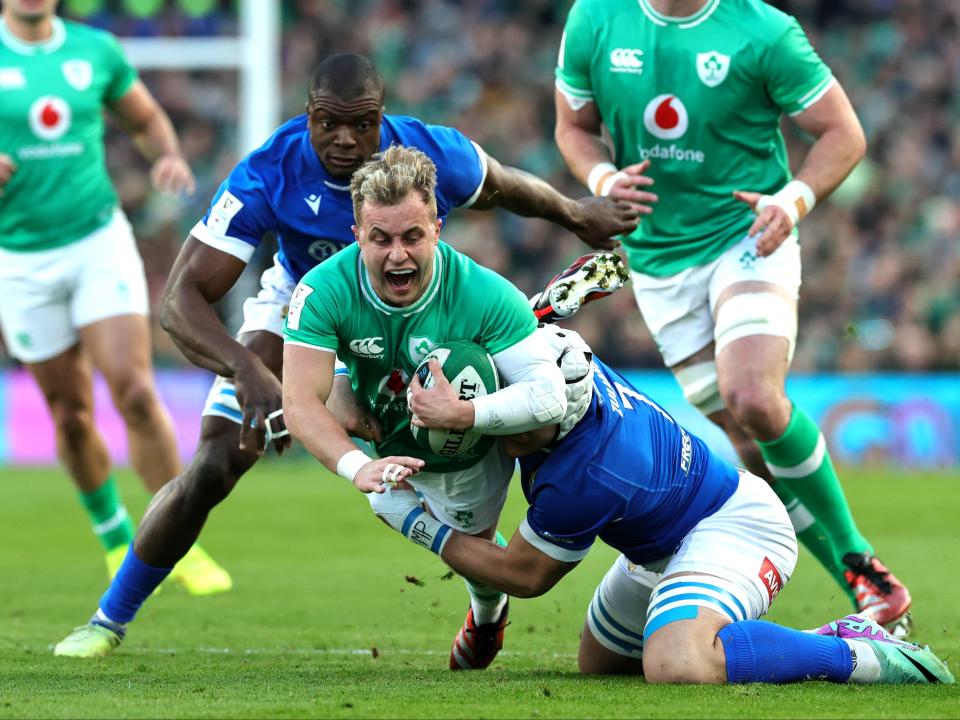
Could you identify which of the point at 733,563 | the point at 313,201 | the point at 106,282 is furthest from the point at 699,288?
the point at 106,282

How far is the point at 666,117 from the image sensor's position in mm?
7285

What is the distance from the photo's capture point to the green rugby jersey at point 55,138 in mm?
8727

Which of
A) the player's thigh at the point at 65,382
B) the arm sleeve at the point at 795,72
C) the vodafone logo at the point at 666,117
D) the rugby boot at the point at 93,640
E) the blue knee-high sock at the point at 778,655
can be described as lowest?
the player's thigh at the point at 65,382

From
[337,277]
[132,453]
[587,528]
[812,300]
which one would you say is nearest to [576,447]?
[587,528]

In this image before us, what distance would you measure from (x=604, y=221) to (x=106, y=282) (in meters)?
3.16

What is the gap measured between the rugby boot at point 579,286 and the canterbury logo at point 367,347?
0.79 meters

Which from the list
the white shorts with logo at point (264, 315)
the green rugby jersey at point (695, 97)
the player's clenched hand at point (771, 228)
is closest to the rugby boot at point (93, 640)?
the white shorts with logo at point (264, 315)

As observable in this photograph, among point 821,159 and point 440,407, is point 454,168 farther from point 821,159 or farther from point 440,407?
point 821,159

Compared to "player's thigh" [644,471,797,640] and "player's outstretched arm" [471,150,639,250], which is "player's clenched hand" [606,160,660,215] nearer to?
"player's outstretched arm" [471,150,639,250]

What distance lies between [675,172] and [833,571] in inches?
78.9

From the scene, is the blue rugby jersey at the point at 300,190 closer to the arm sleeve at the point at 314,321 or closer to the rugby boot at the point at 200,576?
the arm sleeve at the point at 314,321

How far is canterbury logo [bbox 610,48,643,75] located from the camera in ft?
23.9

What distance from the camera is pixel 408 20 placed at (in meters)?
22.6

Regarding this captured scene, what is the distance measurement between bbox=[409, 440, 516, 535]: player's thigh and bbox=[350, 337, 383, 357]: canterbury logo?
65 centimetres
